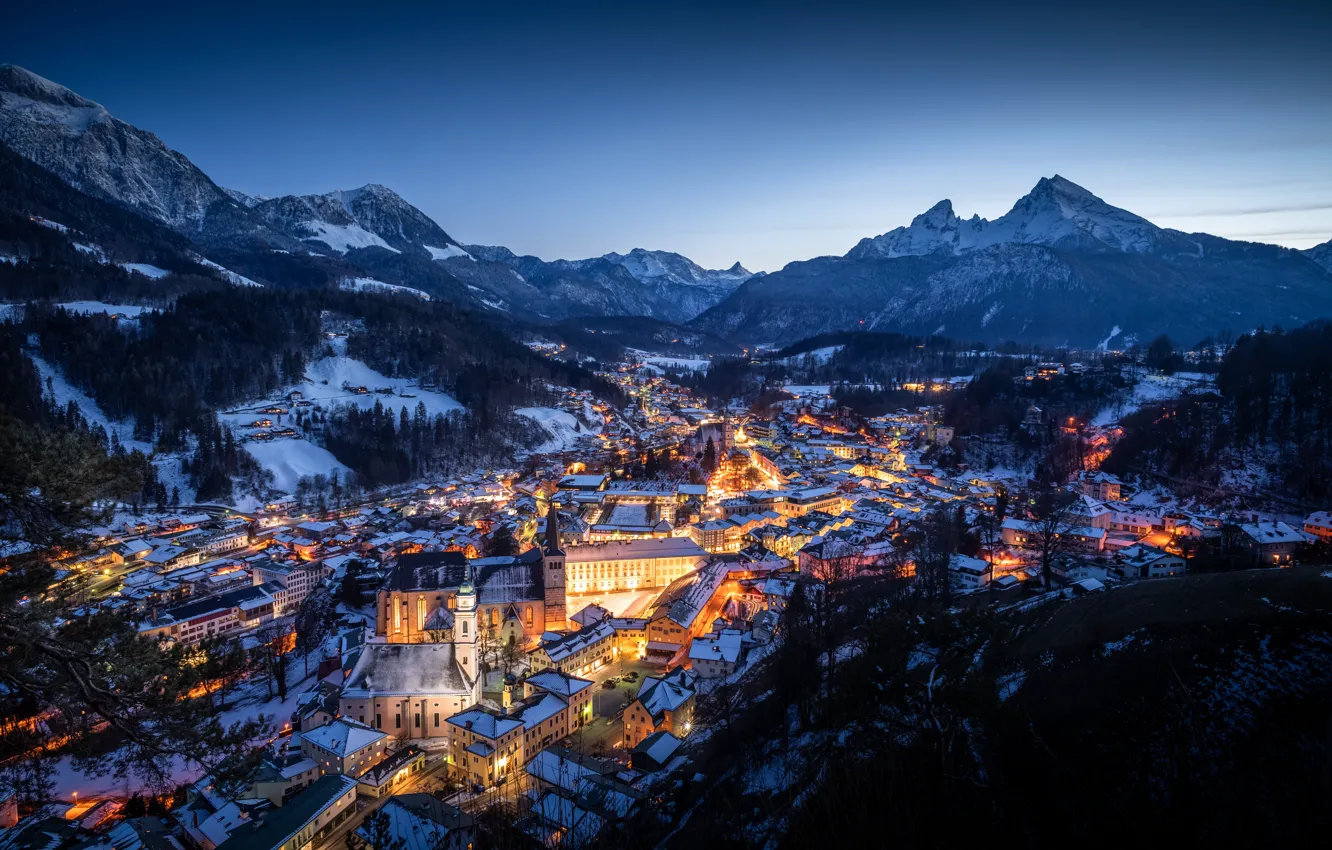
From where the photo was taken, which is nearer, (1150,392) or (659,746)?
(659,746)

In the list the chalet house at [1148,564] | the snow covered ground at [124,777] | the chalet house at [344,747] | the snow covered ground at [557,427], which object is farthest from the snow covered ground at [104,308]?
the chalet house at [1148,564]

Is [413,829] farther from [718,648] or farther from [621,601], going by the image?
[621,601]

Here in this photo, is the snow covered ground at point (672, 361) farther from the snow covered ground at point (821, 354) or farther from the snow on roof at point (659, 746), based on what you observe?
the snow on roof at point (659, 746)

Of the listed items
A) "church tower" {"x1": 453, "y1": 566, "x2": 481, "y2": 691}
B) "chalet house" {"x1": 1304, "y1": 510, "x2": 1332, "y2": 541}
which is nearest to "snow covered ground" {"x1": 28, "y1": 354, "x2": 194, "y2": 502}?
"church tower" {"x1": 453, "y1": 566, "x2": 481, "y2": 691}

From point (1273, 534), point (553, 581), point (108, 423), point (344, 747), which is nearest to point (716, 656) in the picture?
point (553, 581)

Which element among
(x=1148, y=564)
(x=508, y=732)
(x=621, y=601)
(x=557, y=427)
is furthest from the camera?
(x=557, y=427)
